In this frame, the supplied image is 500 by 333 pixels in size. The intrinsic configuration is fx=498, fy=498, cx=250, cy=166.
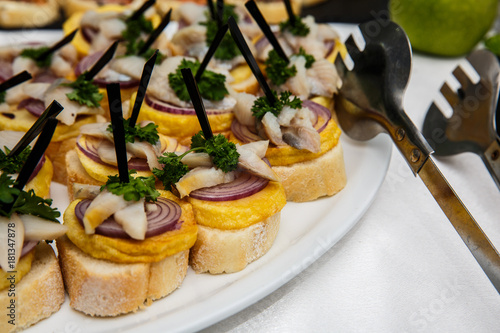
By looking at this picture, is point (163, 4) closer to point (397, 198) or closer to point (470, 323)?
point (397, 198)

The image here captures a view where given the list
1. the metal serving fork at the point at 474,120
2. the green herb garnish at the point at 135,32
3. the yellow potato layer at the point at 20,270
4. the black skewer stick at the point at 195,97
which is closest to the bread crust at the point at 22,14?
the green herb garnish at the point at 135,32

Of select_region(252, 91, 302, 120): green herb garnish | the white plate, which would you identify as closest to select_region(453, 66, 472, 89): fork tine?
the white plate

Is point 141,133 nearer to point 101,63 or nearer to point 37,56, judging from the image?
point 101,63

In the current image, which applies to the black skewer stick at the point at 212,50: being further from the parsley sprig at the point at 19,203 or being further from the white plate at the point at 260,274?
the parsley sprig at the point at 19,203

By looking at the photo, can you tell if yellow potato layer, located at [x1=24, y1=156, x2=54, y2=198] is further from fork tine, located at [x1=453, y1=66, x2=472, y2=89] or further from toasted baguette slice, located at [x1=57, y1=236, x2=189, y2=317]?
fork tine, located at [x1=453, y1=66, x2=472, y2=89]

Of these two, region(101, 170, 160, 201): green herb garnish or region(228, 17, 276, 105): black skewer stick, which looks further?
region(228, 17, 276, 105): black skewer stick

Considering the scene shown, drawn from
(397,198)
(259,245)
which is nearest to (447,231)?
(397,198)

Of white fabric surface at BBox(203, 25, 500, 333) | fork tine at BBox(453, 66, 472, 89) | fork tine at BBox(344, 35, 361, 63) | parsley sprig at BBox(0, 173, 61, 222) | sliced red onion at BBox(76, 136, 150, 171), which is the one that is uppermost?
parsley sprig at BBox(0, 173, 61, 222)
